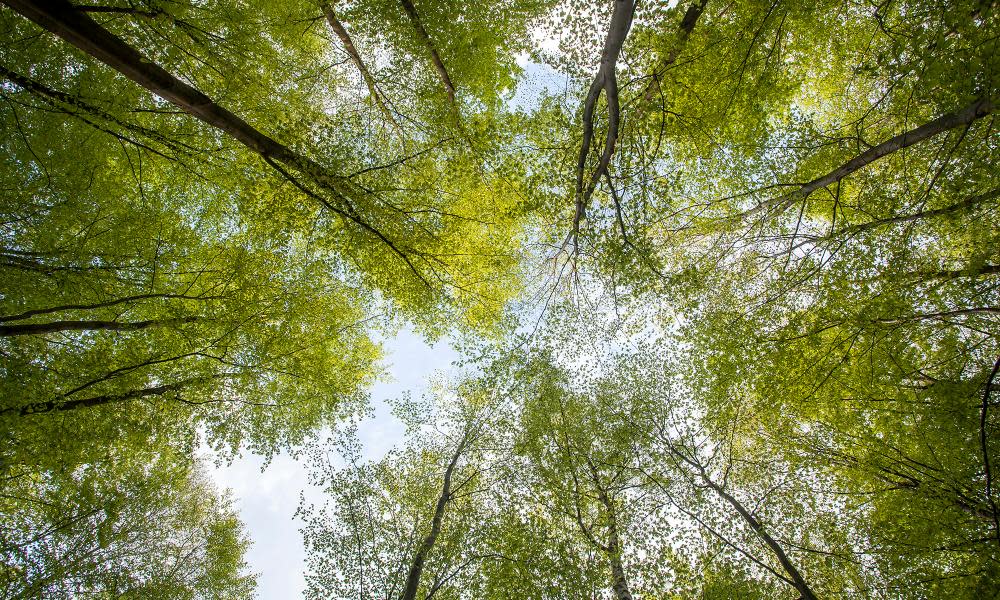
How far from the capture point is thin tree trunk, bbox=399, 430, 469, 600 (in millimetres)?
9328

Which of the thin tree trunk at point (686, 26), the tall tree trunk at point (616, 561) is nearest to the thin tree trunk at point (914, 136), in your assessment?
the thin tree trunk at point (686, 26)

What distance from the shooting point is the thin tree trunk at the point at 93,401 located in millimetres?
7758

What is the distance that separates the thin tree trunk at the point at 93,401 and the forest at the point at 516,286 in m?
0.06

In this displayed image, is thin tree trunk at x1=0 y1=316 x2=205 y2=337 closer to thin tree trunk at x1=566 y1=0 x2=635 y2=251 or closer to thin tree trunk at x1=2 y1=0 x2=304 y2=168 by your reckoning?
thin tree trunk at x1=2 y1=0 x2=304 y2=168

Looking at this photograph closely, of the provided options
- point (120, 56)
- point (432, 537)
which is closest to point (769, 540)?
point (432, 537)

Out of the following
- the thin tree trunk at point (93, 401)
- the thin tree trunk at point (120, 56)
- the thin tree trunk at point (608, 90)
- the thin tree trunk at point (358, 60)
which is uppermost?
the thin tree trunk at point (358, 60)

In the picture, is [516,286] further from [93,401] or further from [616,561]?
[93,401]

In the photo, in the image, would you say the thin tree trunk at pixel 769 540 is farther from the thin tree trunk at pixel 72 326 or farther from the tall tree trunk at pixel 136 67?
the thin tree trunk at pixel 72 326

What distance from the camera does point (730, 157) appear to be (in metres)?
9.10

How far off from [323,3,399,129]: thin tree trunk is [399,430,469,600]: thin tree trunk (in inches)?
428

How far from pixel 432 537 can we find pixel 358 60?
1337 cm

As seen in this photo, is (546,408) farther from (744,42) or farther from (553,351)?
(744,42)

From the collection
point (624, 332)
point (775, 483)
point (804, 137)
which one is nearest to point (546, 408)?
point (624, 332)

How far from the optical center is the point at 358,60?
33.9 ft
